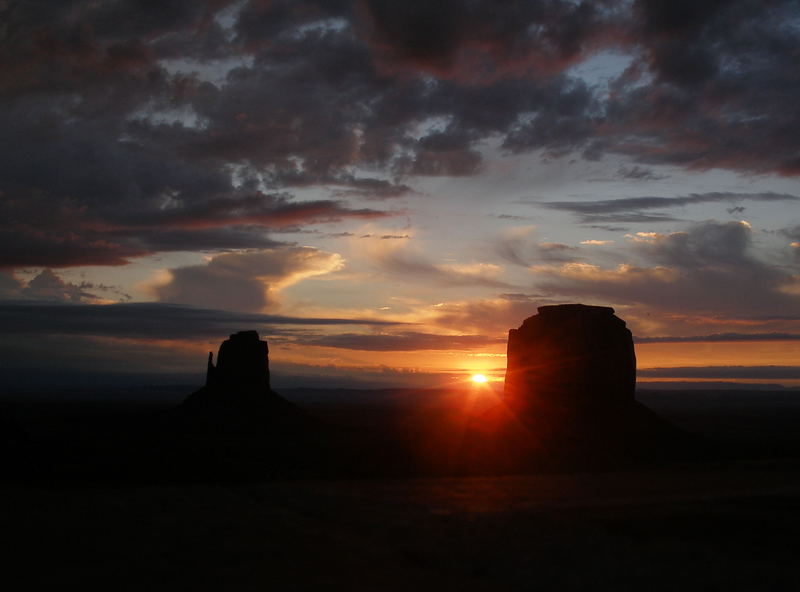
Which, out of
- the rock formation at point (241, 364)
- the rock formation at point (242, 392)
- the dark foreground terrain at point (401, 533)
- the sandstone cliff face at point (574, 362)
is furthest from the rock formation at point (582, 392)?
the rock formation at point (241, 364)

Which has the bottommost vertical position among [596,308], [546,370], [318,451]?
[318,451]

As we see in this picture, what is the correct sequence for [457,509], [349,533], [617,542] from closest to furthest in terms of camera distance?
[617,542] < [349,533] < [457,509]

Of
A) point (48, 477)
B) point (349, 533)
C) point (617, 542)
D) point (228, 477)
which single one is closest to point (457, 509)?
point (349, 533)

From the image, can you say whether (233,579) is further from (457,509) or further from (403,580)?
(457,509)

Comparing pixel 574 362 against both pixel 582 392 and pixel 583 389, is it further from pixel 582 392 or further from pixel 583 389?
pixel 582 392

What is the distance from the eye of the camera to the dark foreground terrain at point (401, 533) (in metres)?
14.5

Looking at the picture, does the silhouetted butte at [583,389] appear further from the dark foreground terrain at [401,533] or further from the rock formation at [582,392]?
the dark foreground terrain at [401,533]

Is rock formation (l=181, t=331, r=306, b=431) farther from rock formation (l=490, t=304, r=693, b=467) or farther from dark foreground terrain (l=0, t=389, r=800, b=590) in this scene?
dark foreground terrain (l=0, t=389, r=800, b=590)

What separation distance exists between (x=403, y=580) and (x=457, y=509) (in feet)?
25.6

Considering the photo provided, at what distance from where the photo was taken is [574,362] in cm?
3894

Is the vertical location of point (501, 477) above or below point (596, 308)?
below

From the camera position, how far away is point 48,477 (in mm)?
29594

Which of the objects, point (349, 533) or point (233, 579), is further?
point (349, 533)

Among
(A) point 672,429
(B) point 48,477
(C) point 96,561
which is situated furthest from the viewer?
(A) point 672,429
